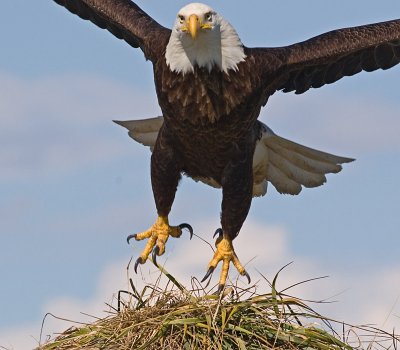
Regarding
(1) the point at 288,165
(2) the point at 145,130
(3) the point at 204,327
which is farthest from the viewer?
(1) the point at 288,165

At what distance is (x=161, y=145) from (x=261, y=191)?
1851 mm

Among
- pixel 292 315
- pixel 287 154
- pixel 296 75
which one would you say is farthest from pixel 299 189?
pixel 292 315

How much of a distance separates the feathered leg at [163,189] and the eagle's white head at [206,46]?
2.44 ft

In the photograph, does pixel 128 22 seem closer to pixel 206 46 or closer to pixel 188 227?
pixel 206 46

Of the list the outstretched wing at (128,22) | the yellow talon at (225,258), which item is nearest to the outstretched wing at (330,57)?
the outstretched wing at (128,22)

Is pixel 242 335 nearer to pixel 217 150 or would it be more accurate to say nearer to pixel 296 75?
pixel 217 150

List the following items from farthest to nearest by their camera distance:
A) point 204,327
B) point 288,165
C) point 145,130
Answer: point 288,165, point 145,130, point 204,327

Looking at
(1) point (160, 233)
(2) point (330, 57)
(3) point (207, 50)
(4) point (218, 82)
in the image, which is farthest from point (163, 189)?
(2) point (330, 57)

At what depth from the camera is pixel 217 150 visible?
9.37 m

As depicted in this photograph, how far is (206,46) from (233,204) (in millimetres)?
1323

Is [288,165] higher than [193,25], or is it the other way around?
[288,165]

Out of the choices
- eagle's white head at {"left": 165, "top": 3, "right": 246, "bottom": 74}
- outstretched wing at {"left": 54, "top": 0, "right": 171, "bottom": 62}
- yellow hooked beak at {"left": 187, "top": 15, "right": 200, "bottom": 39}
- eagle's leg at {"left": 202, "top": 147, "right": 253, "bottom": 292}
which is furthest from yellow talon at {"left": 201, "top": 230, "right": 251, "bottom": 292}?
yellow hooked beak at {"left": 187, "top": 15, "right": 200, "bottom": 39}

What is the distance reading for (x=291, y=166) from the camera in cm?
1130

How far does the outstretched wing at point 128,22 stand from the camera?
951 cm
